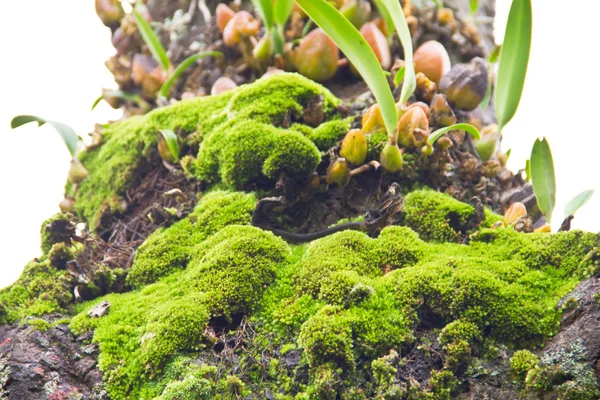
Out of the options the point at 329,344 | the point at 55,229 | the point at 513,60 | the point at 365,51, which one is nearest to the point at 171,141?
the point at 55,229

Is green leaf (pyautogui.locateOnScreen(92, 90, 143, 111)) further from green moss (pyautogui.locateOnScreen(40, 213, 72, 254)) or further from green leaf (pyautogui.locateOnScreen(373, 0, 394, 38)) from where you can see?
green leaf (pyautogui.locateOnScreen(373, 0, 394, 38))

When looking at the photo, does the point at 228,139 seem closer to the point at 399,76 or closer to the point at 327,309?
the point at 399,76

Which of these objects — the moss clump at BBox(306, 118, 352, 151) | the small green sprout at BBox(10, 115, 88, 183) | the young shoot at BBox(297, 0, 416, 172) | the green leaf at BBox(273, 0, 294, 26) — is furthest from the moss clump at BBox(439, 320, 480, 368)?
the small green sprout at BBox(10, 115, 88, 183)

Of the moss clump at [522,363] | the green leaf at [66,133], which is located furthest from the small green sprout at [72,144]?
the moss clump at [522,363]

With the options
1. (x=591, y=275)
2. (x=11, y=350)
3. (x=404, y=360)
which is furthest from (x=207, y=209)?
(x=591, y=275)

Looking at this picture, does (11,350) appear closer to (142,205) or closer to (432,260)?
(142,205)

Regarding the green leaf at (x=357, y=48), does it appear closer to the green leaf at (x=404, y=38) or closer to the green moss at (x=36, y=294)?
the green leaf at (x=404, y=38)

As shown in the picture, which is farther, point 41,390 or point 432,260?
point 432,260
